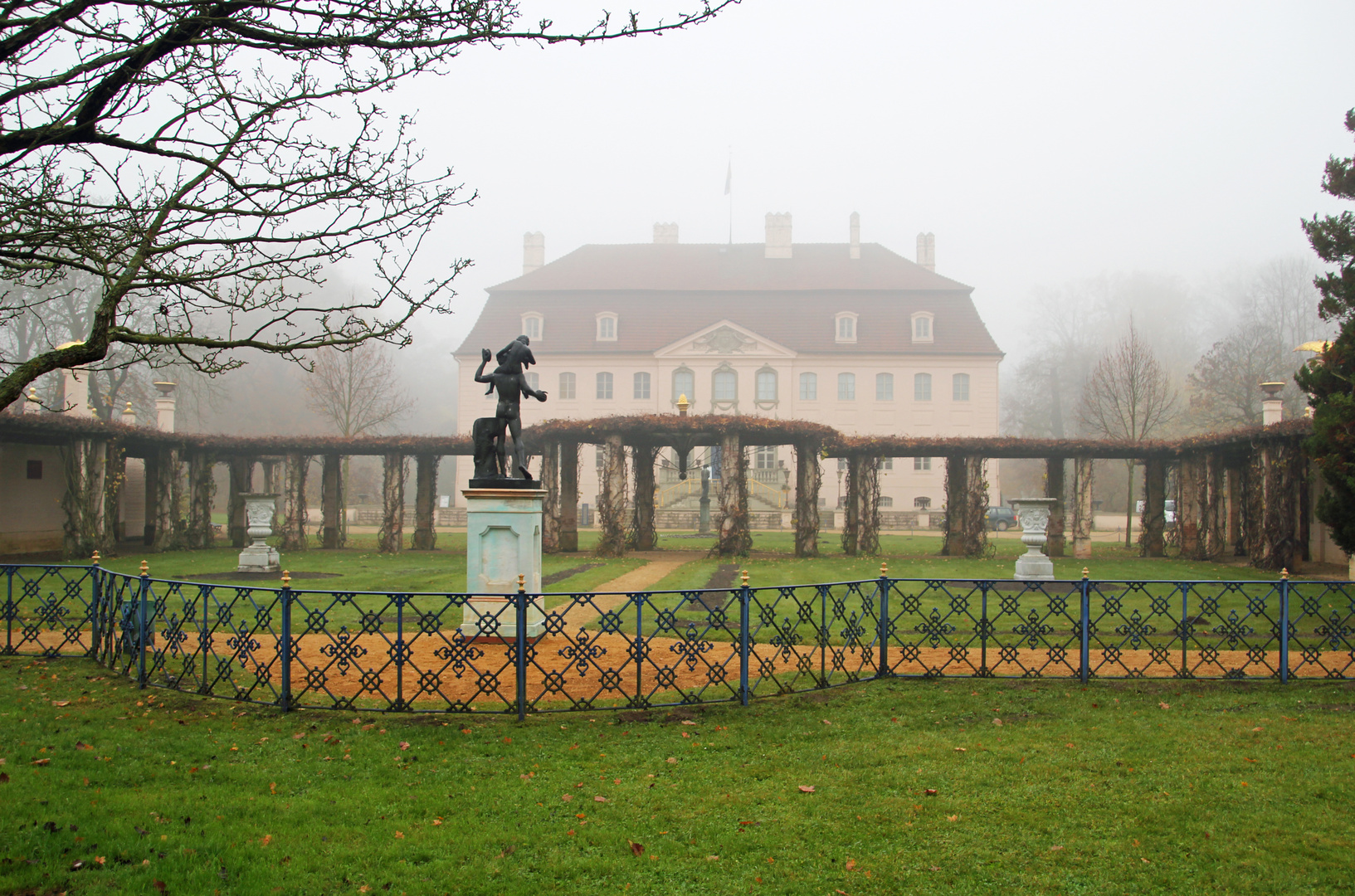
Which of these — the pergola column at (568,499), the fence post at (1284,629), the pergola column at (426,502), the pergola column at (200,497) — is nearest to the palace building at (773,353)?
the pergola column at (426,502)

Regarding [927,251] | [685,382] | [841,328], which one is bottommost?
[685,382]

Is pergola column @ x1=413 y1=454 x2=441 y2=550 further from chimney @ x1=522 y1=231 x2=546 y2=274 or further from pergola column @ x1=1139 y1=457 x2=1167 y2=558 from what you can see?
chimney @ x1=522 y1=231 x2=546 y2=274

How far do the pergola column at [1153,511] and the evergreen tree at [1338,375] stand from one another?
10.1 meters

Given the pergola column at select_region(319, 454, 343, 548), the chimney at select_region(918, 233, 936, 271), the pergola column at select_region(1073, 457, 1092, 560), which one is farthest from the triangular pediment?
the pergola column at select_region(319, 454, 343, 548)

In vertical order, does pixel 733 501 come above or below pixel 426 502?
above

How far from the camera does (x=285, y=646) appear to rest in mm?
7383

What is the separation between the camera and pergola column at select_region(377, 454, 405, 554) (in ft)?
87.2

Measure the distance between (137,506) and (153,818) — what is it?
28.0 metres

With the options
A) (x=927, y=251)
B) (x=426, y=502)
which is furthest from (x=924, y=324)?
(x=426, y=502)

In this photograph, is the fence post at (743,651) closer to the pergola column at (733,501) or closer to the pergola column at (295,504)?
the pergola column at (733,501)

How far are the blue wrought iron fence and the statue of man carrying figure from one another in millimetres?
1802

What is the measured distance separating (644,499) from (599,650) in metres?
18.7

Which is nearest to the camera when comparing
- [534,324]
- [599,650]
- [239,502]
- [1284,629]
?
[599,650]

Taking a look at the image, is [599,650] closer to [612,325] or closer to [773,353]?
[773,353]
